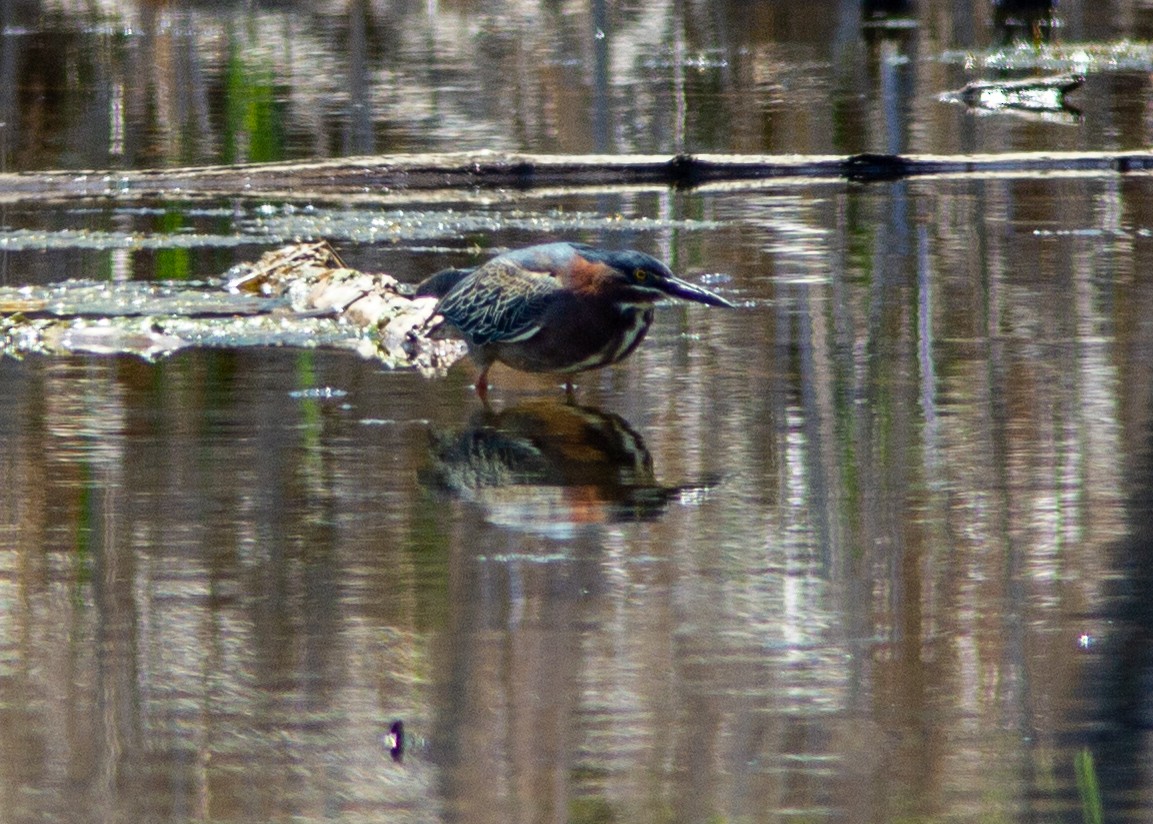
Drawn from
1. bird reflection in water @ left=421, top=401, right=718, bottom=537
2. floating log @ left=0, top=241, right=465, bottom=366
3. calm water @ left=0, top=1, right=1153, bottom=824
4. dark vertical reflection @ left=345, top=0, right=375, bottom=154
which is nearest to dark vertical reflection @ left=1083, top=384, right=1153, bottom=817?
calm water @ left=0, top=1, right=1153, bottom=824

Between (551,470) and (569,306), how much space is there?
0.89m

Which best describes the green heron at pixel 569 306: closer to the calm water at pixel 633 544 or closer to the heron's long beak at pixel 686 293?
the heron's long beak at pixel 686 293

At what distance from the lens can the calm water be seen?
411 cm

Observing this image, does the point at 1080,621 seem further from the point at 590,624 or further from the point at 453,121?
the point at 453,121

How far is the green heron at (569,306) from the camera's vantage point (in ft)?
23.4

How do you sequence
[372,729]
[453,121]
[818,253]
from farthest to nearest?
1. [453,121]
2. [818,253]
3. [372,729]

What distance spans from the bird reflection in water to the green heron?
0.65 ft

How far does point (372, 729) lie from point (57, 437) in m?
2.85

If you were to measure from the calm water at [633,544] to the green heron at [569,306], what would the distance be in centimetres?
19

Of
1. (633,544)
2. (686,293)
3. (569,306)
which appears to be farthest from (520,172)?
(633,544)

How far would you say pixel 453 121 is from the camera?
1709cm

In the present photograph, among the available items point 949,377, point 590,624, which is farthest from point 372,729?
point 949,377

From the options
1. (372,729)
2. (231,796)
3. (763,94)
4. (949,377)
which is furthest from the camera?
(763,94)

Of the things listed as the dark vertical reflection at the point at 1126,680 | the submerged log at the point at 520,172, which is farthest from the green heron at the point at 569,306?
the submerged log at the point at 520,172
